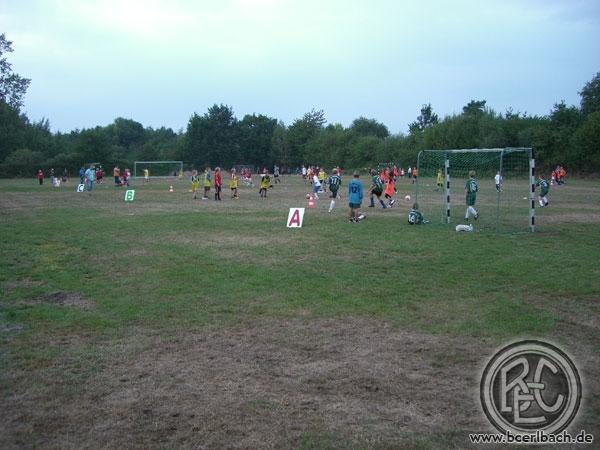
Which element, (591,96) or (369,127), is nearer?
(591,96)

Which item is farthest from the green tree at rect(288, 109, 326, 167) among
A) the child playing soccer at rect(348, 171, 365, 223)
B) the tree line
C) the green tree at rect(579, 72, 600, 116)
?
the child playing soccer at rect(348, 171, 365, 223)

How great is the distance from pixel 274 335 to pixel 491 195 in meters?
30.1

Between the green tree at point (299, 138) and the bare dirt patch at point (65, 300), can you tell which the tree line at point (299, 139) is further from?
the bare dirt patch at point (65, 300)

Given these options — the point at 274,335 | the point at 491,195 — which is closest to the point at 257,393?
the point at 274,335

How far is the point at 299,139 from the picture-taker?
339ft

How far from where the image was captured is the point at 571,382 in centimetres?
534

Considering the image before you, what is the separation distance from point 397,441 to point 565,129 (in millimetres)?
68328

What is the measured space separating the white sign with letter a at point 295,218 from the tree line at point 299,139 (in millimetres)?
51409

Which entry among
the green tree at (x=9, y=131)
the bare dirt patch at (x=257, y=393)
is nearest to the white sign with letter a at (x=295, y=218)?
the bare dirt patch at (x=257, y=393)

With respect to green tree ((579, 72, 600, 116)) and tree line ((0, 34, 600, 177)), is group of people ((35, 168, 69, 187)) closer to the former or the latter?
tree line ((0, 34, 600, 177))

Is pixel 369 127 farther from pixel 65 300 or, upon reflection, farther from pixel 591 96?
pixel 65 300

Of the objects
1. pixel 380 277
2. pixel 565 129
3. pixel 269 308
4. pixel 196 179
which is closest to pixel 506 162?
pixel 196 179

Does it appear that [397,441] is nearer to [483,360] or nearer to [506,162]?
[483,360]

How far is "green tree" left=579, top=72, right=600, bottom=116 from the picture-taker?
74875 millimetres
